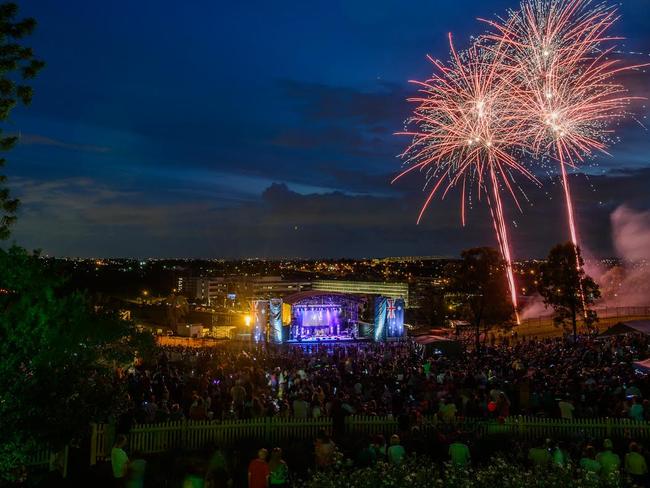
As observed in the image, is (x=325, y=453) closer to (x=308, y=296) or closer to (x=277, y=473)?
(x=277, y=473)

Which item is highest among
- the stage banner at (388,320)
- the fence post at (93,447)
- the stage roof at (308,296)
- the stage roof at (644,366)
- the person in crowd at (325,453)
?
the stage roof at (308,296)

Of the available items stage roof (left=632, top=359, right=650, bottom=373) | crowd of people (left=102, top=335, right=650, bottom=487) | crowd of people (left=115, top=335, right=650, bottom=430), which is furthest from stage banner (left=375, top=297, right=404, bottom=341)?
stage roof (left=632, top=359, right=650, bottom=373)

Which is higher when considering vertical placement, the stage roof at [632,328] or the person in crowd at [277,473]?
the stage roof at [632,328]

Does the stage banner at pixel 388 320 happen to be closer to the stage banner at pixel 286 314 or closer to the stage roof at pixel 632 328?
the stage banner at pixel 286 314

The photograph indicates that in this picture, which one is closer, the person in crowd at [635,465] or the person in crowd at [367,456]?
the person in crowd at [635,465]

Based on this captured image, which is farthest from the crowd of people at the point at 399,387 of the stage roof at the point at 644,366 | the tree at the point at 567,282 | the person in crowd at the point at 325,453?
the tree at the point at 567,282

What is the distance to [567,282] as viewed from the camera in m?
30.1

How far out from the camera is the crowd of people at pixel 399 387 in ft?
41.5

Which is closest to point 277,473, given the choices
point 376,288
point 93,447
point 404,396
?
point 93,447

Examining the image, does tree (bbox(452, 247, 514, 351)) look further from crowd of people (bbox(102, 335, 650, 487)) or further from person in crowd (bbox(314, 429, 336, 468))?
person in crowd (bbox(314, 429, 336, 468))

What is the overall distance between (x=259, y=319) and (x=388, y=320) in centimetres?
738

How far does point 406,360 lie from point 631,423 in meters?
11.2

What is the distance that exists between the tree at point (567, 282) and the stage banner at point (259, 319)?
15.3m

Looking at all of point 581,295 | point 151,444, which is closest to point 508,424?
point 151,444
